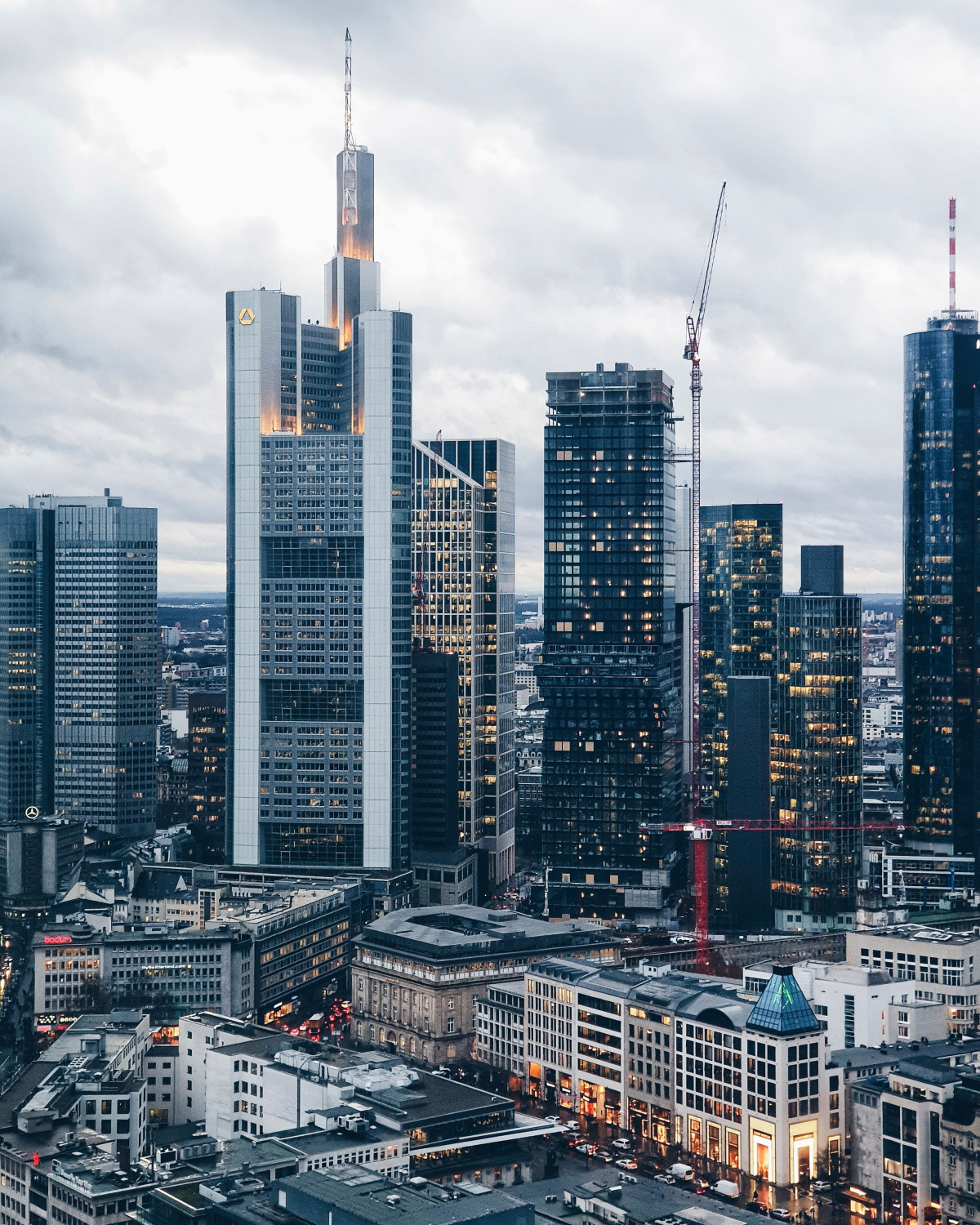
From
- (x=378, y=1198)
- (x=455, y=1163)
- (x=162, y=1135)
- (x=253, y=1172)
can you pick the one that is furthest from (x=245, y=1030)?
(x=378, y=1198)

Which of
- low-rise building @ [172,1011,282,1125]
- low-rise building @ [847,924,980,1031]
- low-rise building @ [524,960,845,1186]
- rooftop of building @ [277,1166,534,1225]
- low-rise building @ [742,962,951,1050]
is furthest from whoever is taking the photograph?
low-rise building @ [847,924,980,1031]

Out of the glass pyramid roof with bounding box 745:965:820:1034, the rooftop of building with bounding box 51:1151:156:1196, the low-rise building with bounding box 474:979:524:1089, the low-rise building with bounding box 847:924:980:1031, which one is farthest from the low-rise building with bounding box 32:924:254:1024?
the low-rise building with bounding box 847:924:980:1031

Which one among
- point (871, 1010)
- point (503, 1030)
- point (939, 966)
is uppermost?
point (939, 966)

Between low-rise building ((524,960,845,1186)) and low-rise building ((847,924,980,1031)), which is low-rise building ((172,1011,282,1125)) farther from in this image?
low-rise building ((847,924,980,1031))

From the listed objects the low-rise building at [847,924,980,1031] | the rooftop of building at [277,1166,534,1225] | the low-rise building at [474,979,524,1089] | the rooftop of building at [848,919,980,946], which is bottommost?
the low-rise building at [474,979,524,1089]

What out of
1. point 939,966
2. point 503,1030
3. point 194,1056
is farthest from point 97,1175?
point 939,966

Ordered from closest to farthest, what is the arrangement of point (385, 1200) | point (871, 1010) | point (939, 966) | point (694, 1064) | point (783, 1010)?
point (385, 1200) < point (783, 1010) < point (694, 1064) < point (871, 1010) < point (939, 966)

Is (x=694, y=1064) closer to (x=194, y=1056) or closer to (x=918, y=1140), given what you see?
(x=918, y=1140)
